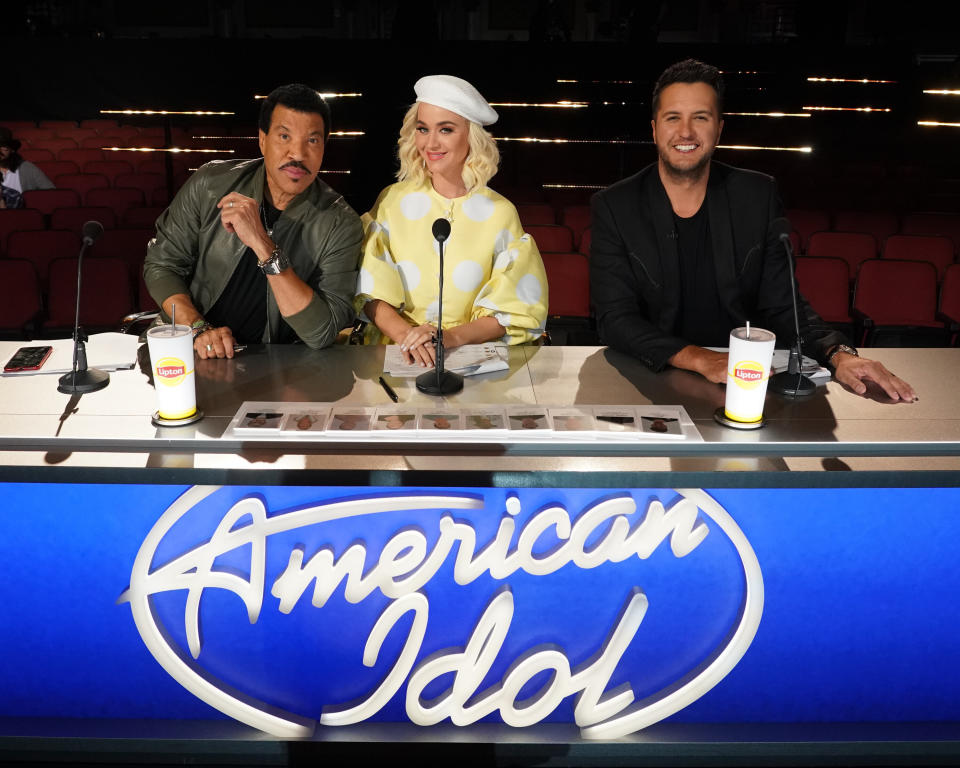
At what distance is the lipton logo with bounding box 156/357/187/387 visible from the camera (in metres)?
1.62

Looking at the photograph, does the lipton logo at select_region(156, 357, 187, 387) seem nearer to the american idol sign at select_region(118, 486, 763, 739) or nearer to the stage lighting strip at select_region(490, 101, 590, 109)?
the american idol sign at select_region(118, 486, 763, 739)

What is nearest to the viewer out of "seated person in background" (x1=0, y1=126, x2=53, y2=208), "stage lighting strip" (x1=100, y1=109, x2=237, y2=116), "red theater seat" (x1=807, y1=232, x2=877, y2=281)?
"red theater seat" (x1=807, y1=232, x2=877, y2=281)

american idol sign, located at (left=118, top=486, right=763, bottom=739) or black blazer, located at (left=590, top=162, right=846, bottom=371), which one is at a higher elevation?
black blazer, located at (left=590, top=162, right=846, bottom=371)

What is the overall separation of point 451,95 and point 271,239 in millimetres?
624

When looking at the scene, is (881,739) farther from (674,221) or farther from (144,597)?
(144,597)

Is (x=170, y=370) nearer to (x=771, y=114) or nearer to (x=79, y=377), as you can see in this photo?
(x=79, y=377)

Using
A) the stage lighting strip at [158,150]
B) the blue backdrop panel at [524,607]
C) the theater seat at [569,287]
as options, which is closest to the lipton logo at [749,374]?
the blue backdrop panel at [524,607]

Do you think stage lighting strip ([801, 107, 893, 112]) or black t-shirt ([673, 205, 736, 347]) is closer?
black t-shirt ([673, 205, 736, 347])

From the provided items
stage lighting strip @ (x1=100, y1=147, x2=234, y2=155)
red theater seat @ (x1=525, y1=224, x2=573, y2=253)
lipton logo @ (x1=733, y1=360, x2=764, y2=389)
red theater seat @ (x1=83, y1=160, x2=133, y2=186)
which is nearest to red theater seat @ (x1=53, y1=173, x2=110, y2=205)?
red theater seat @ (x1=83, y1=160, x2=133, y2=186)

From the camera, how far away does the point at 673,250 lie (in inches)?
92.8

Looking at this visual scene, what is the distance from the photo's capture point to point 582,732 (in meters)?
1.72

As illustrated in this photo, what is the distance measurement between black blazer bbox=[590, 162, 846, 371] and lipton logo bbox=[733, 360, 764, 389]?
A: 68cm

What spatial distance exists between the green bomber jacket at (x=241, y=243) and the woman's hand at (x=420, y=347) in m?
0.34

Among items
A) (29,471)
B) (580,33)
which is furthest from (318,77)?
(29,471)
